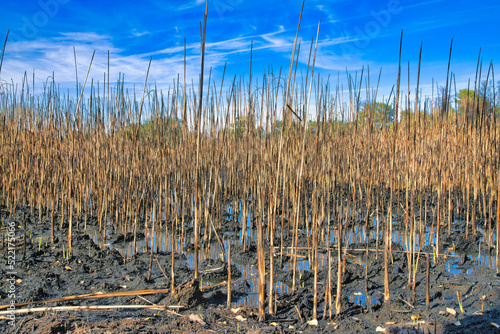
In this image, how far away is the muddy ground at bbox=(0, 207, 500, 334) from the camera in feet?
4.58

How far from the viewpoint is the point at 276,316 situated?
1.51 m

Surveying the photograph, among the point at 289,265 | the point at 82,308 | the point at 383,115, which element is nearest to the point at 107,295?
the point at 82,308

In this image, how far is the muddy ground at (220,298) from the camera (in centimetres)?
140

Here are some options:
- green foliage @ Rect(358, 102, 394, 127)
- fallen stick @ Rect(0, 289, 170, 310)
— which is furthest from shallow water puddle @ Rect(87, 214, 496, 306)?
green foliage @ Rect(358, 102, 394, 127)

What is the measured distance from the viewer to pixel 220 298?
1.74m

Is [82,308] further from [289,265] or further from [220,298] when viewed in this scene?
[289,265]

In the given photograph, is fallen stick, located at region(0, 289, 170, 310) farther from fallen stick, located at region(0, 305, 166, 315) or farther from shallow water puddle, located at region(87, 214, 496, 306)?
shallow water puddle, located at region(87, 214, 496, 306)

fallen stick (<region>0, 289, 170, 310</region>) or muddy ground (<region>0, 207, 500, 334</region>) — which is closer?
muddy ground (<region>0, 207, 500, 334</region>)

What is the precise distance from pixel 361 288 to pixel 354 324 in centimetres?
46

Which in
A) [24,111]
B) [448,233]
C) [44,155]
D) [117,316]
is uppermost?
[24,111]

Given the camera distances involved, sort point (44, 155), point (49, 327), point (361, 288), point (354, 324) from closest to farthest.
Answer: point (49, 327), point (354, 324), point (361, 288), point (44, 155)

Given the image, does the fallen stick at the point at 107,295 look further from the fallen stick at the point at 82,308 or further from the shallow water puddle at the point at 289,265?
the shallow water puddle at the point at 289,265

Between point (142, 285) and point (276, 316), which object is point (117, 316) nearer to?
point (142, 285)

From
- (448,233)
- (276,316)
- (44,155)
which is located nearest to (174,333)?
(276,316)
